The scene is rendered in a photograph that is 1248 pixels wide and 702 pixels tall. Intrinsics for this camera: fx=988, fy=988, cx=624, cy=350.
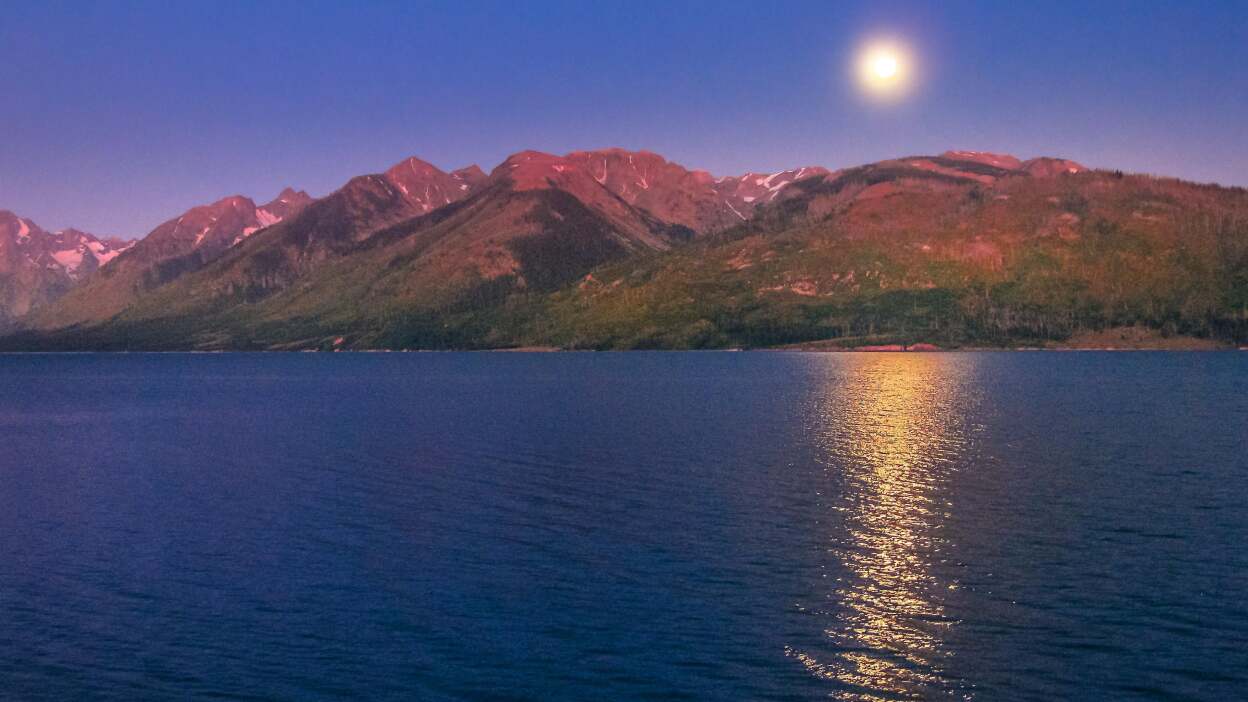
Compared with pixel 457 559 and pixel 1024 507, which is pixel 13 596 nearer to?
pixel 457 559

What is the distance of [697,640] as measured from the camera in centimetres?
4256

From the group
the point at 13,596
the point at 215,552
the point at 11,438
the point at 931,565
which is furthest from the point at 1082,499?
the point at 11,438

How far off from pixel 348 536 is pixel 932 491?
1784 inches

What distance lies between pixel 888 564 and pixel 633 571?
569 inches

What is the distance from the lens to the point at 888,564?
5572 centimetres

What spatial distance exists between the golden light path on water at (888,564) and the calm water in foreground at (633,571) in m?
0.22

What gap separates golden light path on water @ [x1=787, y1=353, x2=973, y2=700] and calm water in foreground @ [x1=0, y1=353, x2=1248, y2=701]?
0.72ft

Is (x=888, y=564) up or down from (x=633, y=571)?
up

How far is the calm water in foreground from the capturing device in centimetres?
3881

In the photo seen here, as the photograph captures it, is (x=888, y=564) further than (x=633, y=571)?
Yes

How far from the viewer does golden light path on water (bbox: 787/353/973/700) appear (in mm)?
38781

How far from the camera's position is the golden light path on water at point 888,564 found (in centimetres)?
3878

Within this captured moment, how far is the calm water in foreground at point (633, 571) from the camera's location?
38.8m

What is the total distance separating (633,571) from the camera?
2143 inches
